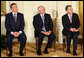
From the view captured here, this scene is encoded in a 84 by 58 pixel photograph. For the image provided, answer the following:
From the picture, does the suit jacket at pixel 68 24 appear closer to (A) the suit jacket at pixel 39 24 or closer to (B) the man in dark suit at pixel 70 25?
(B) the man in dark suit at pixel 70 25

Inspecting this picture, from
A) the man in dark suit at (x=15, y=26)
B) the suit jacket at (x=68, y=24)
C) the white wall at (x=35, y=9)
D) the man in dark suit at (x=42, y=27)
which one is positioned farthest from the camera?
the white wall at (x=35, y=9)

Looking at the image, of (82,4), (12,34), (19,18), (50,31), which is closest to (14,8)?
(19,18)

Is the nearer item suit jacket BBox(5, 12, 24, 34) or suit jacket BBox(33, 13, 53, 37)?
suit jacket BBox(5, 12, 24, 34)

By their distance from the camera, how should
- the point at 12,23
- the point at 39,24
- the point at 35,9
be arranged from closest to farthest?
the point at 12,23, the point at 39,24, the point at 35,9

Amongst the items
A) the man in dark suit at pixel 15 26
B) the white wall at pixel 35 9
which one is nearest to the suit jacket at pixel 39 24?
the man in dark suit at pixel 15 26

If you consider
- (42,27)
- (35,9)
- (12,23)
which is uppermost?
(35,9)

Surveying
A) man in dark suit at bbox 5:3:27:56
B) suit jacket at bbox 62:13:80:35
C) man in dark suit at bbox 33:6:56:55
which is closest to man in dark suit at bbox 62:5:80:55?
suit jacket at bbox 62:13:80:35

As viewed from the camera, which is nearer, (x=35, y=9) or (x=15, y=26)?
(x=15, y=26)

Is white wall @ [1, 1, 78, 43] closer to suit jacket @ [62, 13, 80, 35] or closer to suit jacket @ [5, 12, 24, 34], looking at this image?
suit jacket @ [62, 13, 80, 35]

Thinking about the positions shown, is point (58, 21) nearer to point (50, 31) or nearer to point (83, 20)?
point (83, 20)

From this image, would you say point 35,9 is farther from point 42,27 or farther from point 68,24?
point 68,24

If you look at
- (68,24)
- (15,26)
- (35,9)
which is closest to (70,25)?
(68,24)

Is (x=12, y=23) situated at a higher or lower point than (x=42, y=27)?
higher

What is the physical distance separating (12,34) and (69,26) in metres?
1.48
